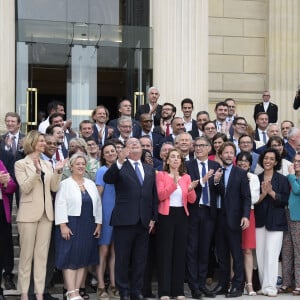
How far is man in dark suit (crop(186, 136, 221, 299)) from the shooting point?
8219 millimetres

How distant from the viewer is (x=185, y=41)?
13.5 m

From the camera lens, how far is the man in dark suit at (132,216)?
25.1ft

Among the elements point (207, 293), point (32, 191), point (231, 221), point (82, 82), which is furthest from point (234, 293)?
point (82, 82)

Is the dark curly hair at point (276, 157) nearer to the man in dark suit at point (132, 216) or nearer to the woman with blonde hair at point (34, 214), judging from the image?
the man in dark suit at point (132, 216)

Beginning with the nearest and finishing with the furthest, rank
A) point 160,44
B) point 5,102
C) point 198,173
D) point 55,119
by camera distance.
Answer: point 198,173 < point 55,119 < point 5,102 < point 160,44

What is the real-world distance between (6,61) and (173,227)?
633 cm

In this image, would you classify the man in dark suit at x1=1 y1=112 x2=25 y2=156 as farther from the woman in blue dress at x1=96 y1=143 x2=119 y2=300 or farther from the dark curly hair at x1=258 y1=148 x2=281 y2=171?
the dark curly hair at x1=258 y1=148 x2=281 y2=171

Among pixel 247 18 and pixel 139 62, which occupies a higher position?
pixel 247 18

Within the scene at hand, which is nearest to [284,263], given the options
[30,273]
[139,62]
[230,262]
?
[230,262]

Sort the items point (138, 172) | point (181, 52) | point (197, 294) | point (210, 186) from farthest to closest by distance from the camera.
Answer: point (181, 52)
point (210, 186)
point (197, 294)
point (138, 172)

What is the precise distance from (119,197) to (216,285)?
1.99m

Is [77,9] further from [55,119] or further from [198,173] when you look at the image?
[198,173]

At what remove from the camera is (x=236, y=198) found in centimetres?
834

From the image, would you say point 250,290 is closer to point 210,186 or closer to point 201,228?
point 201,228
